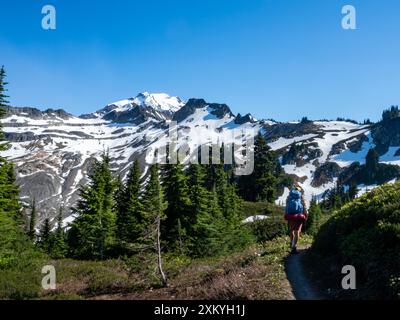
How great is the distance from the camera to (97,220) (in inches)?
1420

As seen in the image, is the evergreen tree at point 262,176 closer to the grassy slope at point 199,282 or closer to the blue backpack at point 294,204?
the grassy slope at point 199,282

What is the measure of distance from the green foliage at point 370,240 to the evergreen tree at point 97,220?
21.0 metres

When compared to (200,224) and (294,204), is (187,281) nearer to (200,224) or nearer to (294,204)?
(294,204)

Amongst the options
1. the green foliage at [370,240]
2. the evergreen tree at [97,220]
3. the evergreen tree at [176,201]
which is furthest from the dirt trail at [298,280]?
the evergreen tree at [97,220]

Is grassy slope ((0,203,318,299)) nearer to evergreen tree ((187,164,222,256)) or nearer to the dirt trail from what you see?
the dirt trail

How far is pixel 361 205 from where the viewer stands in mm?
16047

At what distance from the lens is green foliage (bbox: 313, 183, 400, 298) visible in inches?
432

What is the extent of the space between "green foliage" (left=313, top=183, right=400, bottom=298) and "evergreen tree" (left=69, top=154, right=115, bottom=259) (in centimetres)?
2100

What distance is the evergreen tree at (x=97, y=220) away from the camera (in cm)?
3372

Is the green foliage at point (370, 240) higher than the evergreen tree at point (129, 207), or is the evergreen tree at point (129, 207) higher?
the green foliage at point (370, 240)

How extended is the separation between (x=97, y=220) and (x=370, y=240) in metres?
27.3
